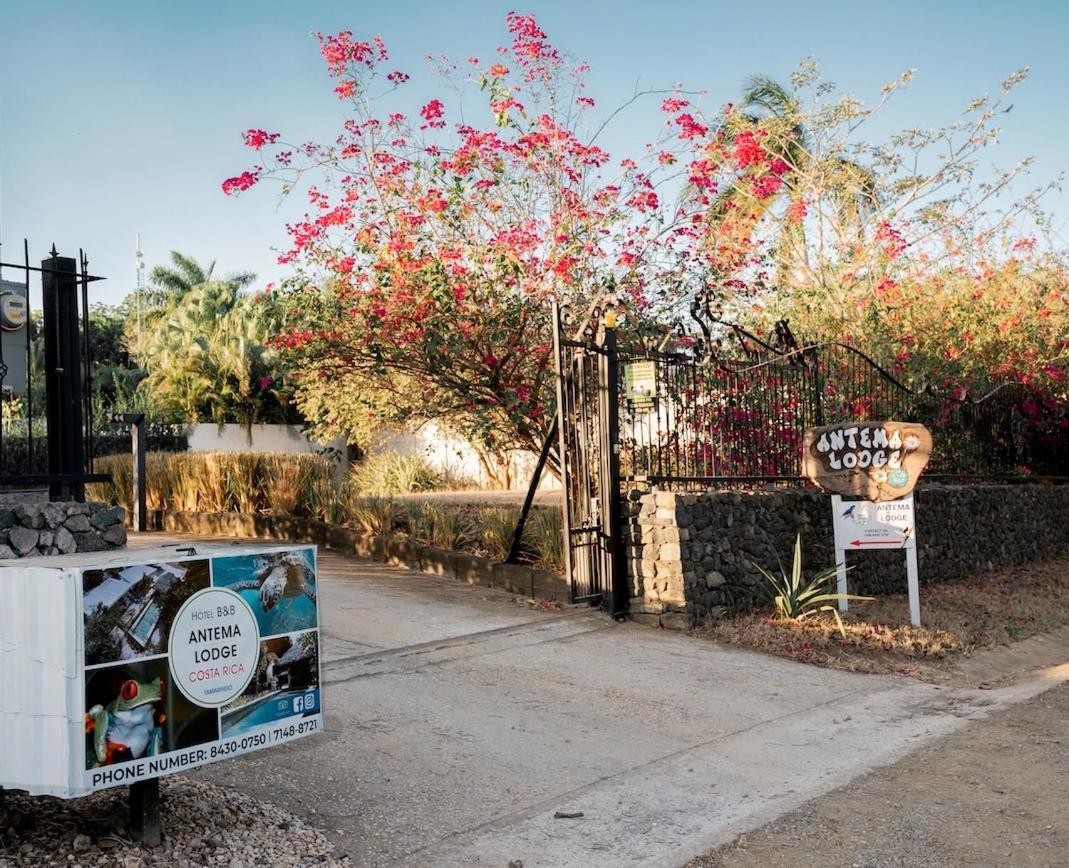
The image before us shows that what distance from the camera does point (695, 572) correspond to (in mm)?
9328

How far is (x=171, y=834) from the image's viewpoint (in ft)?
14.1

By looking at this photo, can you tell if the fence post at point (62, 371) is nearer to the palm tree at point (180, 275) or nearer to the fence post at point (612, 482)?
the fence post at point (612, 482)

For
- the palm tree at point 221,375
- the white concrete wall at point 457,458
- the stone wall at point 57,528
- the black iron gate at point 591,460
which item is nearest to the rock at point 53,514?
the stone wall at point 57,528

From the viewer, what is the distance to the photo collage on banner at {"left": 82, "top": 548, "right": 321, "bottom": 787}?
12.2ft

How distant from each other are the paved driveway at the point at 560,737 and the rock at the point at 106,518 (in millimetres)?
1686

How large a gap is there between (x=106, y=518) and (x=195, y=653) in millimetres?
3211

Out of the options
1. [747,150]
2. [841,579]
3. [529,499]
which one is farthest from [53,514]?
[747,150]

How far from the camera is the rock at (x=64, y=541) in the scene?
6555 mm

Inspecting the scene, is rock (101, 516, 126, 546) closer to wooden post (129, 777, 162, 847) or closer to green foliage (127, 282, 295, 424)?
wooden post (129, 777, 162, 847)

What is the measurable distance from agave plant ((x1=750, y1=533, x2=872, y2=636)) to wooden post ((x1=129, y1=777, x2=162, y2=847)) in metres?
6.28

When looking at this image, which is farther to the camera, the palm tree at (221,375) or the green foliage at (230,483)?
the palm tree at (221,375)

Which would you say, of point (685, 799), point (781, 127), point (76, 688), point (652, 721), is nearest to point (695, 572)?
point (652, 721)

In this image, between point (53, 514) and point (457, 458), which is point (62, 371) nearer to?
point (53, 514)

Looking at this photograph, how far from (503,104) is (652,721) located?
259 inches
